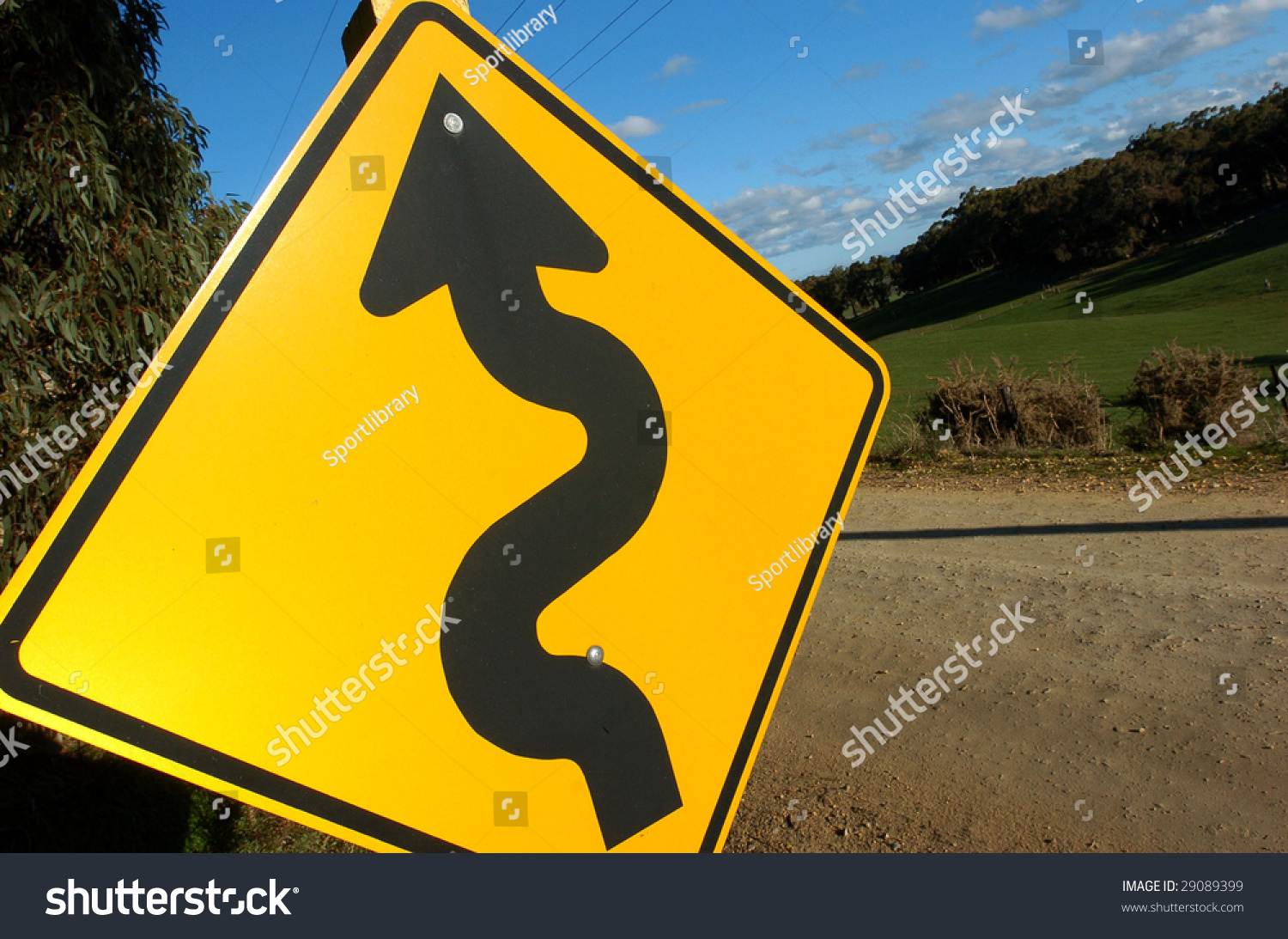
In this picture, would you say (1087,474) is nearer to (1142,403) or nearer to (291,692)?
(1142,403)

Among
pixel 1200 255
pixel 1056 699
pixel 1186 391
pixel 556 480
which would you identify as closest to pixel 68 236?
pixel 556 480

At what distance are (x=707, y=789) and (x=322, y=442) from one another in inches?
38.9

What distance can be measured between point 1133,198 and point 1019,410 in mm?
64127

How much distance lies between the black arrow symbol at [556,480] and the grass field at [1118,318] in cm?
1375

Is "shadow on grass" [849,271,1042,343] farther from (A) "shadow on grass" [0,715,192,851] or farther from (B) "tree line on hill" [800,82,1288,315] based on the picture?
(A) "shadow on grass" [0,715,192,851]

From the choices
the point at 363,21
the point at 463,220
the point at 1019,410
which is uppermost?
the point at 363,21

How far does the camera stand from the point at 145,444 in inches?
51.9

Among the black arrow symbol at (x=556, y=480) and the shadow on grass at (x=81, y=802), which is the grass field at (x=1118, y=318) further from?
the black arrow symbol at (x=556, y=480)

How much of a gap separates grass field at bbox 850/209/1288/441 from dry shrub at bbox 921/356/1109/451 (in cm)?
141

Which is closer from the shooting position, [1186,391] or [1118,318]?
[1186,391]

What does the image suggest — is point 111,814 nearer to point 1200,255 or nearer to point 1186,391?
point 1186,391

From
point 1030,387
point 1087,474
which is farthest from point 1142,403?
point 1087,474

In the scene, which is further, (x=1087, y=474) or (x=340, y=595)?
(x=1087, y=474)
